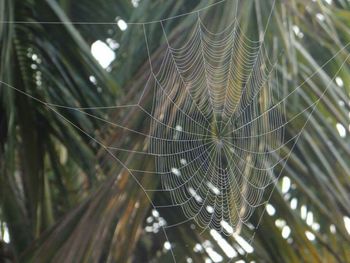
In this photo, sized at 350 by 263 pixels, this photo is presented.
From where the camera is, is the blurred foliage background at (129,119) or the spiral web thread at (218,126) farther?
the spiral web thread at (218,126)

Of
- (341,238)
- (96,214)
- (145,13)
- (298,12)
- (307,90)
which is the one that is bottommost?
(341,238)

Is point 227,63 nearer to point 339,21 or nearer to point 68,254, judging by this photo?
point 339,21

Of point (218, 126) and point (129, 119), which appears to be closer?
point (129, 119)

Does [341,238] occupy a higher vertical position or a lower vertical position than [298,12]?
lower

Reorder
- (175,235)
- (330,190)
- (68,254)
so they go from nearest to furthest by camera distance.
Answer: (68,254)
(330,190)
(175,235)

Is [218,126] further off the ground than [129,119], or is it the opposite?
[218,126]

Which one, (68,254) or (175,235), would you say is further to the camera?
(175,235)

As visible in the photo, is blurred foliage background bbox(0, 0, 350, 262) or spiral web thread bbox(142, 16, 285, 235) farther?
spiral web thread bbox(142, 16, 285, 235)

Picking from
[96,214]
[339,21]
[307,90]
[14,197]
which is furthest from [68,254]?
[339,21]
